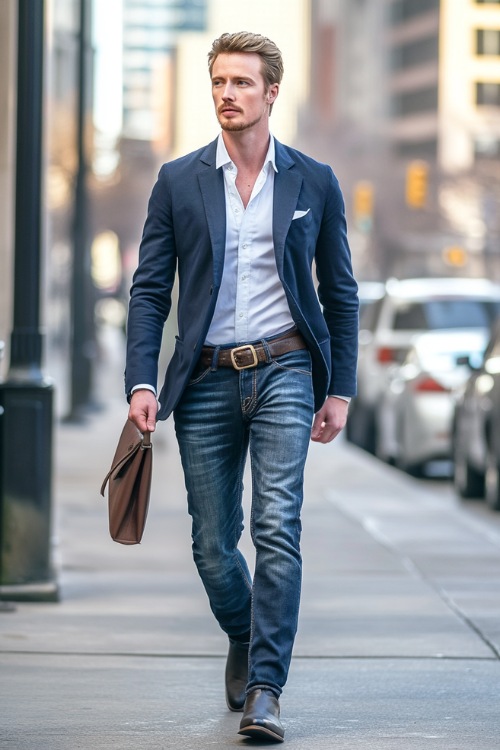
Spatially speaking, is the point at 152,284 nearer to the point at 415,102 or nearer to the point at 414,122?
the point at 414,122

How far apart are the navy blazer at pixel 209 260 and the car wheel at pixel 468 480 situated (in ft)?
27.9

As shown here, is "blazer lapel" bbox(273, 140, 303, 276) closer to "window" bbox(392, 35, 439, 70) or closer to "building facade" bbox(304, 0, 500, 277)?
"building facade" bbox(304, 0, 500, 277)

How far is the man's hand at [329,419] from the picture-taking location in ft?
18.2

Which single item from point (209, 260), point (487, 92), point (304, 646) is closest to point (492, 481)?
point (304, 646)

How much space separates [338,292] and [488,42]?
396ft

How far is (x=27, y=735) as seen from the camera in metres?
5.34

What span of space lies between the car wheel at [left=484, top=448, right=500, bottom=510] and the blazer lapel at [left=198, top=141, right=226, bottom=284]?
7.79 m

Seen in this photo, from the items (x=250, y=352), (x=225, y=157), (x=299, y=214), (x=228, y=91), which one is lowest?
(x=250, y=352)

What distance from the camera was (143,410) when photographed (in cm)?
527

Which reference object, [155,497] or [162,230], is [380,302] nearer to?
[155,497]

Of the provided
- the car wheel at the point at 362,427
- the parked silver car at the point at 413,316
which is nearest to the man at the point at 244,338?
the parked silver car at the point at 413,316

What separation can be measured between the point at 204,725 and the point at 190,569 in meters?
3.63

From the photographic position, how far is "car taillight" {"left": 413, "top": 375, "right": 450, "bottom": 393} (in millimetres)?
15523

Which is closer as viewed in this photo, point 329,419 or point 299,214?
point 299,214
